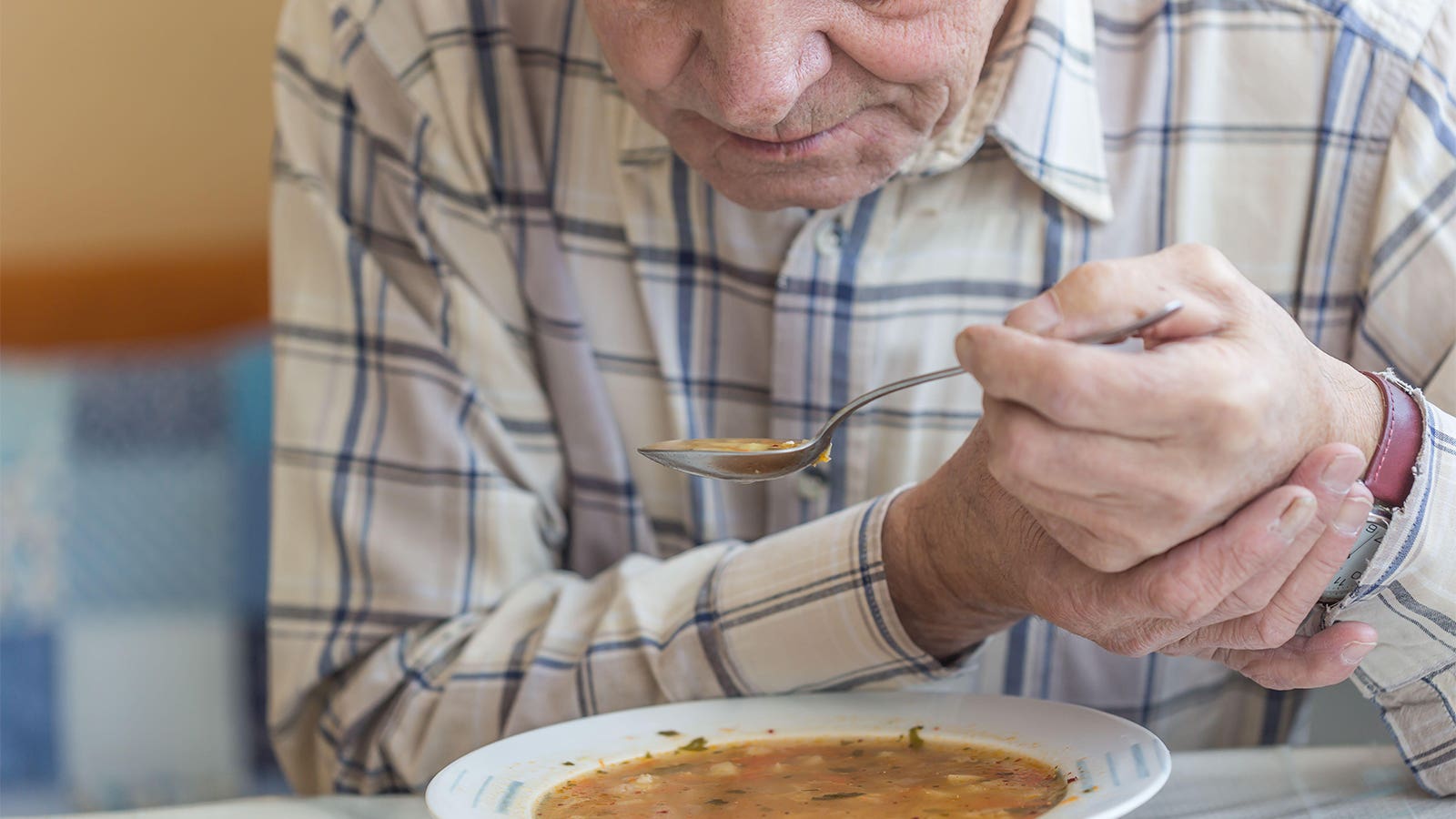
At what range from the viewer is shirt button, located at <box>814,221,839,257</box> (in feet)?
4.71

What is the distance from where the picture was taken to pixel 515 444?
1.58 m

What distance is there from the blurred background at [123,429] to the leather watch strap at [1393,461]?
69.0 inches

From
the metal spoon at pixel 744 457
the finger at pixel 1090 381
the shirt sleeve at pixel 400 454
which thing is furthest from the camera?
the shirt sleeve at pixel 400 454

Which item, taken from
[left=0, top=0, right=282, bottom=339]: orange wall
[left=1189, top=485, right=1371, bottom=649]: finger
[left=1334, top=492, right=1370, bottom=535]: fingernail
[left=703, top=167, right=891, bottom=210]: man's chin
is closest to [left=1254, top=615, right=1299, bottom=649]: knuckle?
[left=1189, top=485, right=1371, bottom=649]: finger

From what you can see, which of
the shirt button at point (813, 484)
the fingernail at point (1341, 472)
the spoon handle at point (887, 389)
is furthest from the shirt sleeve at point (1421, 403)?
the shirt button at point (813, 484)

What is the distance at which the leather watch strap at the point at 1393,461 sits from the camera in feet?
3.07

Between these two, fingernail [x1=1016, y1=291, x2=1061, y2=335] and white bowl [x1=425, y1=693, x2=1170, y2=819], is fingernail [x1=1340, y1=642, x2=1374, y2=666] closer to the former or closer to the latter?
white bowl [x1=425, y1=693, x2=1170, y2=819]

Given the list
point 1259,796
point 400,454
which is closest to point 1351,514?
point 1259,796

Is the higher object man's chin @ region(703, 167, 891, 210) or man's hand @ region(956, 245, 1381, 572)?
man's chin @ region(703, 167, 891, 210)

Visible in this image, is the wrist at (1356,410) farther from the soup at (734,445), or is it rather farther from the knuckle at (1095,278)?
the soup at (734,445)

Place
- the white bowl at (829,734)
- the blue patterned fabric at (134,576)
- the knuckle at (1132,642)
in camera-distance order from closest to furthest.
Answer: the white bowl at (829,734) → the knuckle at (1132,642) → the blue patterned fabric at (134,576)

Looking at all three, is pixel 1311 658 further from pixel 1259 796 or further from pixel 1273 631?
pixel 1259 796

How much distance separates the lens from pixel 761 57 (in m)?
1.06

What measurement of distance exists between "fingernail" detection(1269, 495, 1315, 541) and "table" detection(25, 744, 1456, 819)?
13.7 inches
